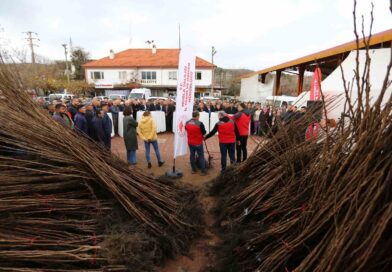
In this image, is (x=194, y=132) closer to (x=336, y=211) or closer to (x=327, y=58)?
(x=336, y=211)

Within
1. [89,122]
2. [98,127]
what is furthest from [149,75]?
[98,127]

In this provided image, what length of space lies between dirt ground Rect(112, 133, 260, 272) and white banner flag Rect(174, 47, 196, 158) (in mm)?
781

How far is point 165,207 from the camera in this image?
3451 mm

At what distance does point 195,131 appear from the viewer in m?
5.71

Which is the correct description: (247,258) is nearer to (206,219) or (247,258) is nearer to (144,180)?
(206,219)

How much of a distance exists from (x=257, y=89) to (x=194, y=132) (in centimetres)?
1759

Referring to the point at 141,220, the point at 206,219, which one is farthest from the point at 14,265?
the point at 206,219

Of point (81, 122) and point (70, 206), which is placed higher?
point (81, 122)

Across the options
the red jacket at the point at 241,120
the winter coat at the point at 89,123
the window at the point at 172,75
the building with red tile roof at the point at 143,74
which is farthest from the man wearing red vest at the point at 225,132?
the window at the point at 172,75

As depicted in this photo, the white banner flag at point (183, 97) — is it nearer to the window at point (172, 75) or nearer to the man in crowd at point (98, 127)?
the man in crowd at point (98, 127)

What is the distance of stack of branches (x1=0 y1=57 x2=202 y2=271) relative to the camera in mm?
2357

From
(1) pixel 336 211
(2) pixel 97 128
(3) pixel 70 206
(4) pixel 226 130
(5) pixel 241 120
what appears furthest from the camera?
(5) pixel 241 120

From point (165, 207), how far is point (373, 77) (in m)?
5.53

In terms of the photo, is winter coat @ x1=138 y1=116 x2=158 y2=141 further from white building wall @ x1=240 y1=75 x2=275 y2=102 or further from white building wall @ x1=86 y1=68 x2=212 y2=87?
white building wall @ x1=86 y1=68 x2=212 y2=87
